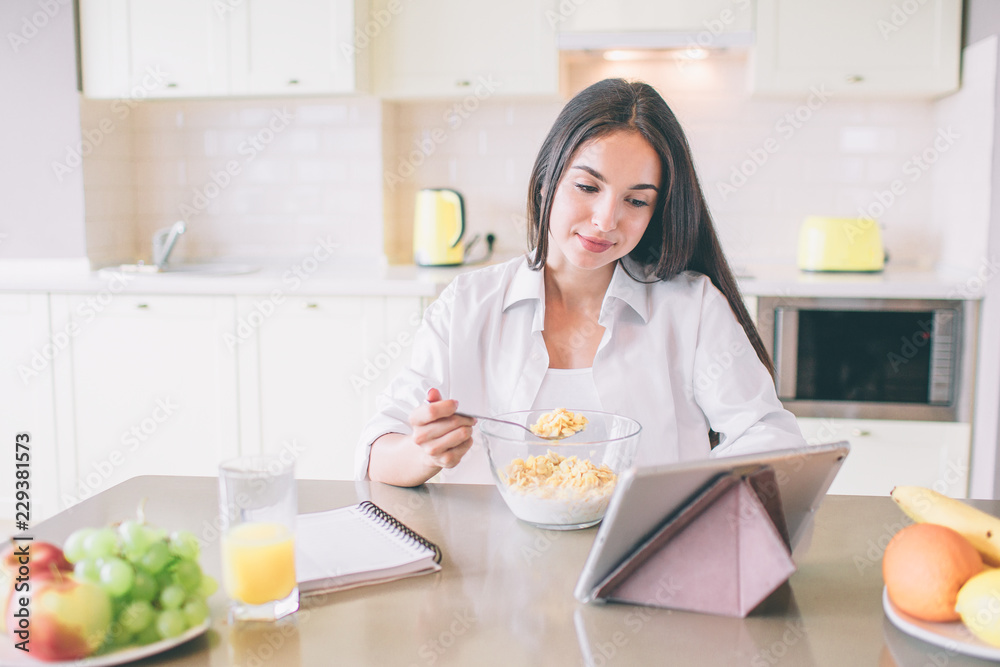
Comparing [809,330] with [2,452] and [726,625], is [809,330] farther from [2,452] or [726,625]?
[2,452]

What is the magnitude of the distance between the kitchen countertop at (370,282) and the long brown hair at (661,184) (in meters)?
1.20

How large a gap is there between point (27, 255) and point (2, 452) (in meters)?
0.73

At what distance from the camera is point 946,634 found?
85cm

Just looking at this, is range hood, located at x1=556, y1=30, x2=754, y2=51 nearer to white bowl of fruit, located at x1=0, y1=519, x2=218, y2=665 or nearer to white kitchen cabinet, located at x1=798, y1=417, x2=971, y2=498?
white kitchen cabinet, located at x1=798, y1=417, x2=971, y2=498

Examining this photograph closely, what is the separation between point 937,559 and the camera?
864mm

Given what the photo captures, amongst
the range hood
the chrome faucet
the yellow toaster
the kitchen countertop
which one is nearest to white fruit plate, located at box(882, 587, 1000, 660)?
the kitchen countertop

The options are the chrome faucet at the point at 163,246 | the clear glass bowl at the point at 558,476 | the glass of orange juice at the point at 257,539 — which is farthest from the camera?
the chrome faucet at the point at 163,246

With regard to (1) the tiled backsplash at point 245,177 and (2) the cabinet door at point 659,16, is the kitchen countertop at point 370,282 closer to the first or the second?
(1) the tiled backsplash at point 245,177

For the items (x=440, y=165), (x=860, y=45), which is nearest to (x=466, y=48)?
(x=440, y=165)

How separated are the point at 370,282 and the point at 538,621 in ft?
7.10

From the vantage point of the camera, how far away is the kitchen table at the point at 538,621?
836 mm

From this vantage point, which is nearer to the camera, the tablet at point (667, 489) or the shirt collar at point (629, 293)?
the tablet at point (667, 489)

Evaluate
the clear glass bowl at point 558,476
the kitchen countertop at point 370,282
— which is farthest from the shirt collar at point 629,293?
the kitchen countertop at point 370,282

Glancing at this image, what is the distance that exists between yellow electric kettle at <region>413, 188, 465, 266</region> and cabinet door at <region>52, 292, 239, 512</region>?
727mm
